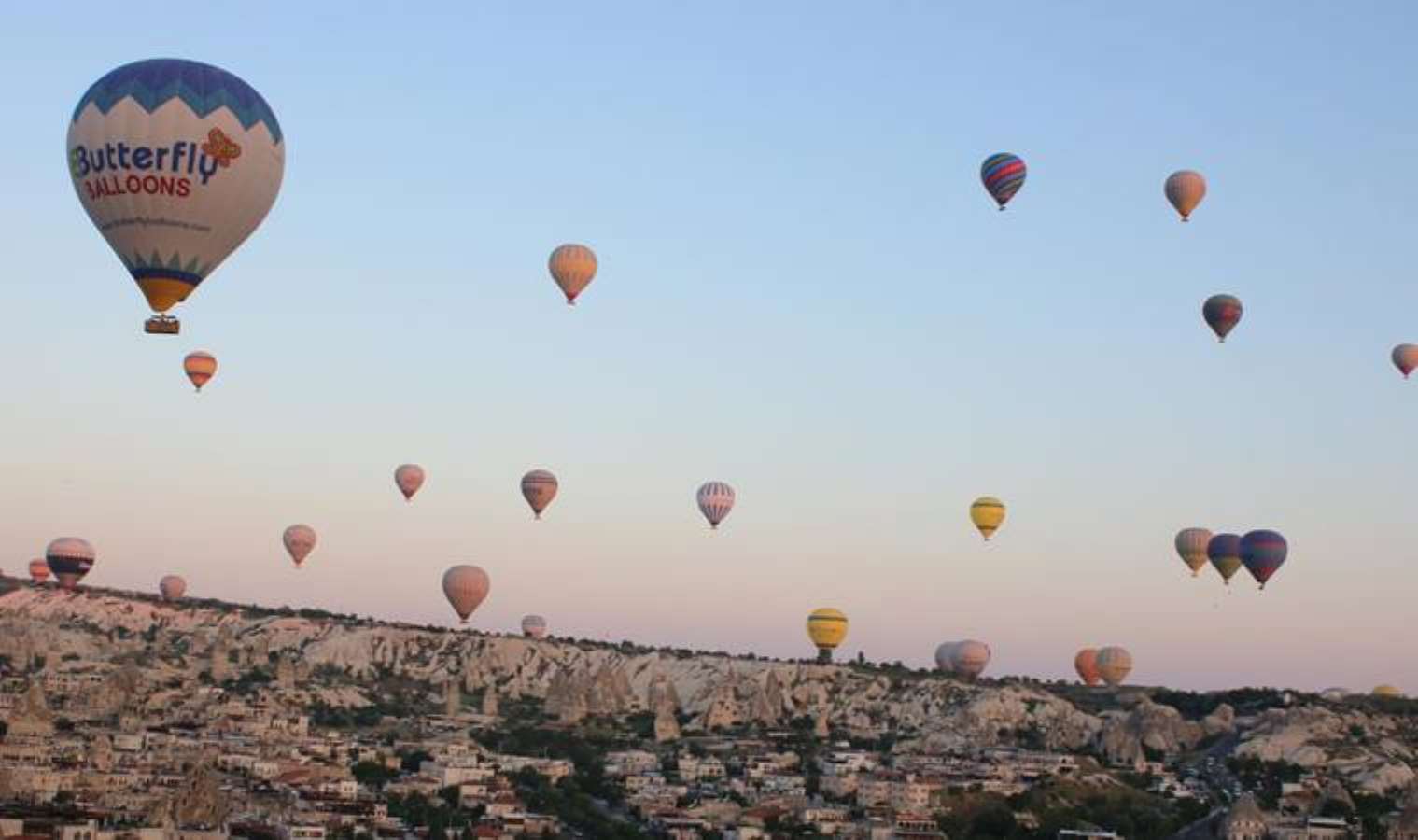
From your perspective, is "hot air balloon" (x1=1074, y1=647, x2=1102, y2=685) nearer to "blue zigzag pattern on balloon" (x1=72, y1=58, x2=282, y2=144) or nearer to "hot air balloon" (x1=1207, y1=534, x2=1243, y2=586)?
"hot air balloon" (x1=1207, y1=534, x2=1243, y2=586)

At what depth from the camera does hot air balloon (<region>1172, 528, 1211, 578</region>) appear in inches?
3866

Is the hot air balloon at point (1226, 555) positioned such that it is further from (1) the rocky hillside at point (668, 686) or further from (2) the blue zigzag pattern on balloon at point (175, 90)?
(2) the blue zigzag pattern on balloon at point (175, 90)

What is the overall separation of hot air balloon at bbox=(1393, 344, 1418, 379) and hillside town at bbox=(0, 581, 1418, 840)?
17.2 metres

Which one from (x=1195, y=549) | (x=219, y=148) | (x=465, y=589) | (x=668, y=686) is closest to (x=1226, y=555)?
(x=1195, y=549)

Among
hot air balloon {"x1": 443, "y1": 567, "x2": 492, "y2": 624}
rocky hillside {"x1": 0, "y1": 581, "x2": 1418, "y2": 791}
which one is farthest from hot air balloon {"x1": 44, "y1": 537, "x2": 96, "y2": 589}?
hot air balloon {"x1": 443, "y1": 567, "x2": 492, "y2": 624}

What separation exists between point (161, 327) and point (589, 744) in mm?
65202

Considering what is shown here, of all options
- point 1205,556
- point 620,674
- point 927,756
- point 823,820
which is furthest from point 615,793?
point 620,674

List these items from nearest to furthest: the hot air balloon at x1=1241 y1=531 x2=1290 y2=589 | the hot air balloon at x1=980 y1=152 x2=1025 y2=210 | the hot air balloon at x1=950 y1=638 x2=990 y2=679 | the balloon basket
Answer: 1. the balloon basket
2. the hot air balloon at x1=980 y1=152 x2=1025 y2=210
3. the hot air balloon at x1=1241 y1=531 x2=1290 y2=589
4. the hot air balloon at x1=950 y1=638 x2=990 y2=679

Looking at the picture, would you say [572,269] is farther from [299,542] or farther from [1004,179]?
[299,542]

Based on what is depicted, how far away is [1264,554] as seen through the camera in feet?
299

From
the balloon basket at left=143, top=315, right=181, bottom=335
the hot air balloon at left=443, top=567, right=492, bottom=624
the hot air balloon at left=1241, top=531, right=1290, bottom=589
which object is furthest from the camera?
the hot air balloon at left=443, top=567, right=492, bottom=624

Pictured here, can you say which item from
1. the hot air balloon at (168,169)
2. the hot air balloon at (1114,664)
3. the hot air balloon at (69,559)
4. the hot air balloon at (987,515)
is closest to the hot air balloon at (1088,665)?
the hot air balloon at (1114,664)

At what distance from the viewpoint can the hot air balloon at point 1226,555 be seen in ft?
310

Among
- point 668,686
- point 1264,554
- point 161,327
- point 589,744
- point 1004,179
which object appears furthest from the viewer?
point 668,686
